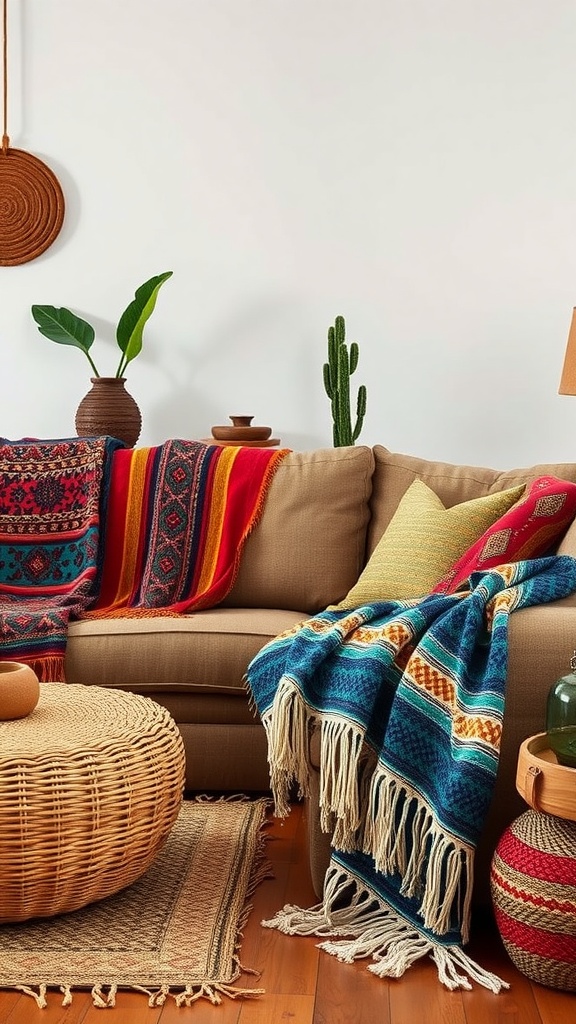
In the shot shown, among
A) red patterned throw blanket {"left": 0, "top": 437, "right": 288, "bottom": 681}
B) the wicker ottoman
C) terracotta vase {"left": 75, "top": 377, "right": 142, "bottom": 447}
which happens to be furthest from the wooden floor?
terracotta vase {"left": 75, "top": 377, "right": 142, "bottom": 447}

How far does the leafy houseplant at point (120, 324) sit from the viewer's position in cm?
413

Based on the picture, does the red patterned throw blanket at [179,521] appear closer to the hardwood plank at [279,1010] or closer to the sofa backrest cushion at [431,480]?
the sofa backrest cushion at [431,480]

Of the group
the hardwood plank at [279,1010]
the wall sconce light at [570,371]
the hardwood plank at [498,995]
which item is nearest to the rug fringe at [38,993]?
the hardwood plank at [279,1010]

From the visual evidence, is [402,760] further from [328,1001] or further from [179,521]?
[179,521]

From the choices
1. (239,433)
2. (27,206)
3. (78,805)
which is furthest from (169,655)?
(27,206)

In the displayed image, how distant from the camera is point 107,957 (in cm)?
193

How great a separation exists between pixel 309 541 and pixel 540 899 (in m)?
1.48

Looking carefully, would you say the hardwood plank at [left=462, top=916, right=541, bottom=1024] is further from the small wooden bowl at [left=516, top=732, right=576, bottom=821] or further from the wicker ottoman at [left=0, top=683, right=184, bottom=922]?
the wicker ottoman at [left=0, top=683, right=184, bottom=922]

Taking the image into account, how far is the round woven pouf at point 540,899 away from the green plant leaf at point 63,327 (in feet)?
9.11

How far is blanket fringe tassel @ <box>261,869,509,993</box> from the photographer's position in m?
1.91

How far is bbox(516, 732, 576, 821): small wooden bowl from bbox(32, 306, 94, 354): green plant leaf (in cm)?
272

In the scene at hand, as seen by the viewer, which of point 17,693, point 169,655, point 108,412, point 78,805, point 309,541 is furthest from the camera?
point 108,412

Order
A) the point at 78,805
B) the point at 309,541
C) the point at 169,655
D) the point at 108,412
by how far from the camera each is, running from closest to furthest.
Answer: the point at 78,805, the point at 169,655, the point at 309,541, the point at 108,412

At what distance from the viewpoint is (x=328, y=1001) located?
1.82m
